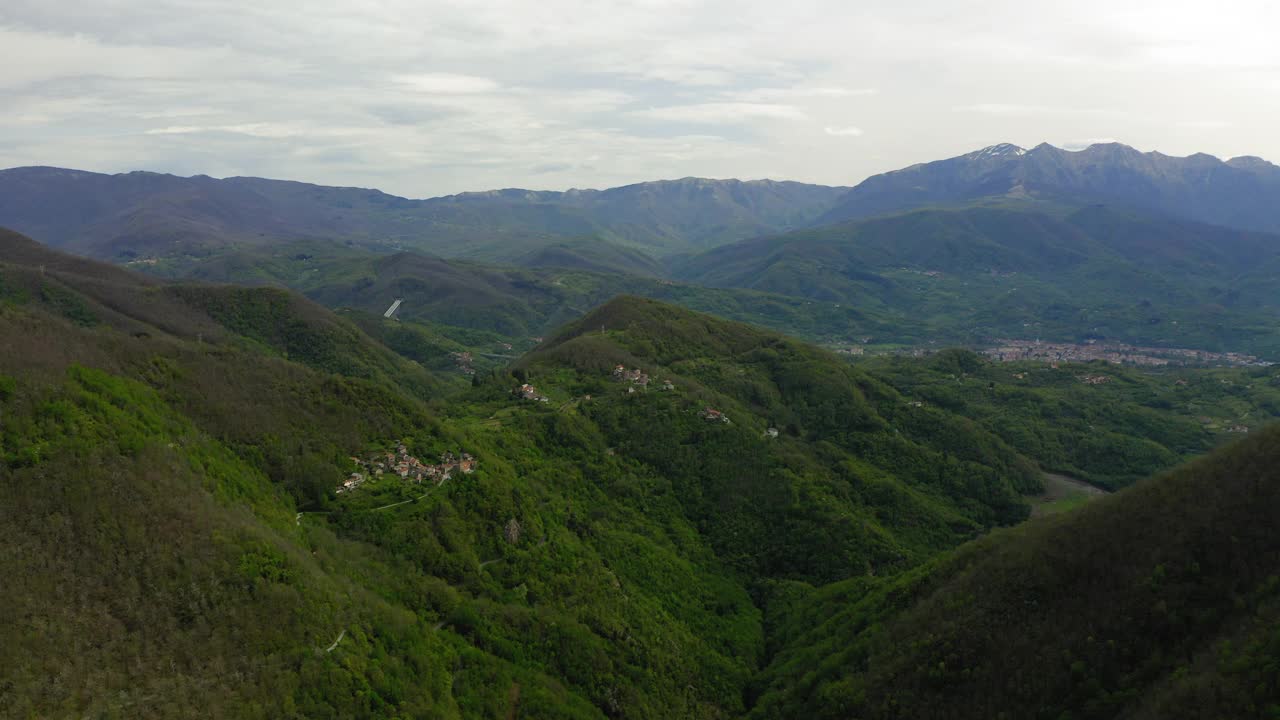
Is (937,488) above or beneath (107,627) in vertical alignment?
beneath

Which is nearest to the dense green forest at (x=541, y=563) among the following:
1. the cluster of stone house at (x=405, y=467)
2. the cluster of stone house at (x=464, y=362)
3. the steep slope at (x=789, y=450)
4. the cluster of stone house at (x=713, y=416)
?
the steep slope at (x=789, y=450)

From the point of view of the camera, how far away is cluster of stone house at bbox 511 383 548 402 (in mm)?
85500

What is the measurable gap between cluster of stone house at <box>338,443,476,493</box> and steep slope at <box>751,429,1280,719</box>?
2835 centimetres

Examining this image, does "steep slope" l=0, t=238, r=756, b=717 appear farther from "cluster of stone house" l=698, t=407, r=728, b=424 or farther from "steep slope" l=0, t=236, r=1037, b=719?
"cluster of stone house" l=698, t=407, r=728, b=424

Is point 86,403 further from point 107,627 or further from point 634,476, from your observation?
point 634,476

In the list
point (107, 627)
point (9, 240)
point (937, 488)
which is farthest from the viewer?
point (9, 240)

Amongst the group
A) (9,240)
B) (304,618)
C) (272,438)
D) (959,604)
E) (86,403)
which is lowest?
(959,604)

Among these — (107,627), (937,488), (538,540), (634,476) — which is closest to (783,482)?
(634,476)

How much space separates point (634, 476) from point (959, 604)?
3873 centimetres

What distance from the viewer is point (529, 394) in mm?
Answer: 86500

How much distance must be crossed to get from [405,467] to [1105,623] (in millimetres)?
45269

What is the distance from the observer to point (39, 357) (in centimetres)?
4203

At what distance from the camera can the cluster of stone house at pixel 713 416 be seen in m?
86.3

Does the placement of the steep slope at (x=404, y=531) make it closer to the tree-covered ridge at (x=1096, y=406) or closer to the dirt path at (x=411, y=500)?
the dirt path at (x=411, y=500)
